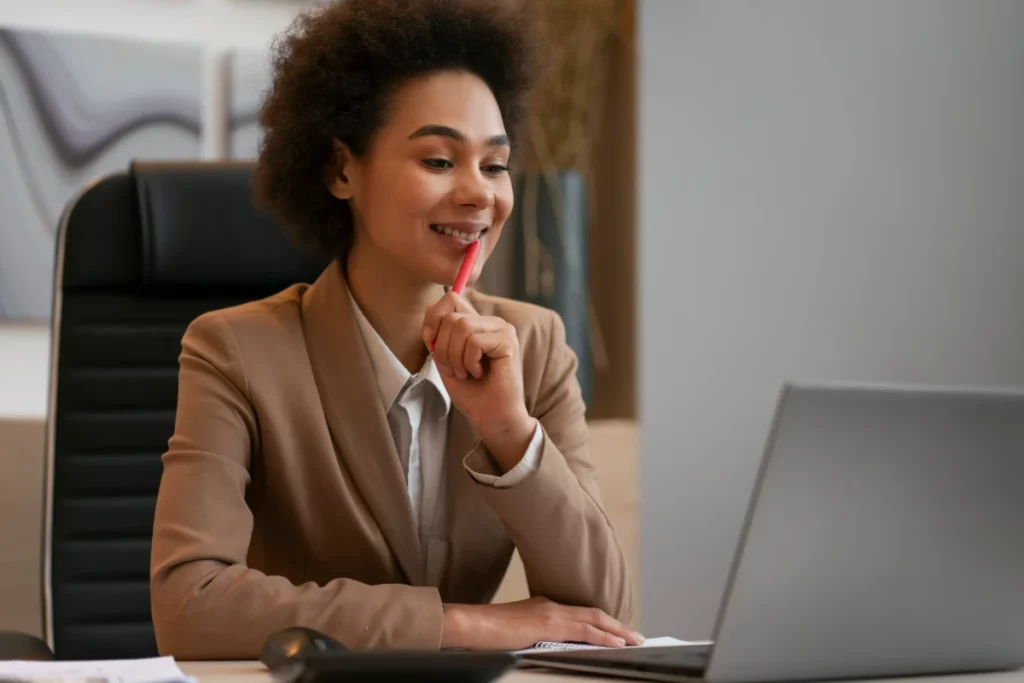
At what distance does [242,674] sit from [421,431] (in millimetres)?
526

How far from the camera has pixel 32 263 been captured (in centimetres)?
246

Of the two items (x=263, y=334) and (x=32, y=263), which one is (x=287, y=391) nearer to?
(x=263, y=334)

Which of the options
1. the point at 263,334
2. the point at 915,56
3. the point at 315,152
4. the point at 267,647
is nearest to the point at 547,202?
the point at 915,56

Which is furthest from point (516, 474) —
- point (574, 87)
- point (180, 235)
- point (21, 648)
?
point (574, 87)

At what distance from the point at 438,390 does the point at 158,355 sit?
520 millimetres

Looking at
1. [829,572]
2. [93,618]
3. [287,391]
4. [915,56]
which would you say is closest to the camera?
[829,572]

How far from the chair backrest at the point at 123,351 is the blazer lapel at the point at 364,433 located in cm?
39

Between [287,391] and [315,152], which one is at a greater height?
[315,152]

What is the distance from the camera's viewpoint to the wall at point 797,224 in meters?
2.62

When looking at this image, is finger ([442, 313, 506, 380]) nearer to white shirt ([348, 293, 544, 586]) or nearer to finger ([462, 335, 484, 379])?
finger ([462, 335, 484, 379])

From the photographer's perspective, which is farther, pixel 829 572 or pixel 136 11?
pixel 136 11

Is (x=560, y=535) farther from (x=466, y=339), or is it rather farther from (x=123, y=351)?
(x=123, y=351)

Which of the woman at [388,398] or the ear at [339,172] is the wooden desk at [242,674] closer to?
the woman at [388,398]

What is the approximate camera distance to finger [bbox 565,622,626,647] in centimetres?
123
